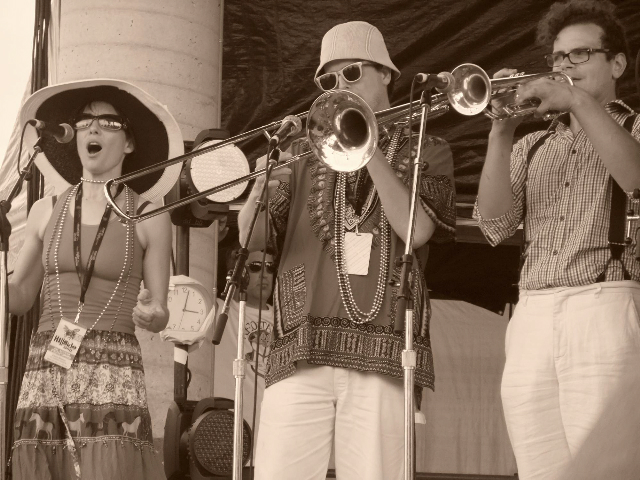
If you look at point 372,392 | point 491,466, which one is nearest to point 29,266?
point 372,392

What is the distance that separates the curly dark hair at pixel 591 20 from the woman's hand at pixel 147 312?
1.58 metres

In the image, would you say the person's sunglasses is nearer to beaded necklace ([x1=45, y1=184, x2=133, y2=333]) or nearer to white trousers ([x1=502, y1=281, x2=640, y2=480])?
beaded necklace ([x1=45, y1=184, x2=133, y2=333])

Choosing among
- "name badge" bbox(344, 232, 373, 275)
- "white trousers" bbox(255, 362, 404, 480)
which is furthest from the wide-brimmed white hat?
"white trousers" bbox(255, 362, 404, 480)

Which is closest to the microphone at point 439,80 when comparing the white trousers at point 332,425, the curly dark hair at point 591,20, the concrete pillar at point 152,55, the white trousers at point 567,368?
the curly dark hair at point 591,20

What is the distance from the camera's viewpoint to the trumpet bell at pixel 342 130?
3471mm

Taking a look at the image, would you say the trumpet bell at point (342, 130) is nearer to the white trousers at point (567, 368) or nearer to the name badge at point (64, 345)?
the white trousers at point (567, 368)

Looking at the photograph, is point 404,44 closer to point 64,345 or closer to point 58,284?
point 58,284

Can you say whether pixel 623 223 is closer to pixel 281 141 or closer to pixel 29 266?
pixel 281 141

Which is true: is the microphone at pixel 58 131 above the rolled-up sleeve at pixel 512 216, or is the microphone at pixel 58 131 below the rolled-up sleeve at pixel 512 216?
above

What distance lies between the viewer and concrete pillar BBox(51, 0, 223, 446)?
600 centimetres

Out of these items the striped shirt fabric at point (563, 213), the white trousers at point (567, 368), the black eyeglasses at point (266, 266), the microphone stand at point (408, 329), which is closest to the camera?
the microphone stand at point (408, 329)

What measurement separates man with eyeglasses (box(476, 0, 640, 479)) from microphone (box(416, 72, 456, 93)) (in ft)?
0.89

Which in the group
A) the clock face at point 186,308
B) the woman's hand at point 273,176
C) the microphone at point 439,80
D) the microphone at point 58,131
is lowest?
the clock face at point 186,308

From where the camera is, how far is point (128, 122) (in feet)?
13.6
